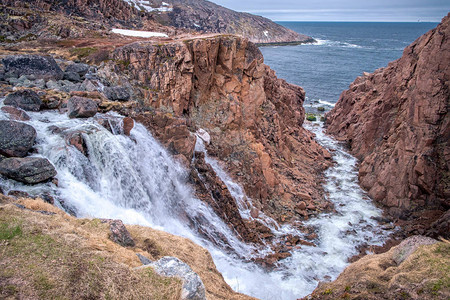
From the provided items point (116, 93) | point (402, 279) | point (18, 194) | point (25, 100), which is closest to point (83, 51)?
point (116, 93)

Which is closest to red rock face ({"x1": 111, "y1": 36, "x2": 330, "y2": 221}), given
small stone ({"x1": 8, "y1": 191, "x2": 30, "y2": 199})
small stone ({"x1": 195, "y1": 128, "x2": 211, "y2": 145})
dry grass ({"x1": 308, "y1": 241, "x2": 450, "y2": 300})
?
small stone ({"x1": 195, "y1": 128, "x2": 211, "y2": 145})

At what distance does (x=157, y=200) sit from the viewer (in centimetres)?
2159

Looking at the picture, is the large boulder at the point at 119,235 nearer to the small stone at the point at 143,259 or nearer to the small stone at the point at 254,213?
the small stone at the point at 143,259

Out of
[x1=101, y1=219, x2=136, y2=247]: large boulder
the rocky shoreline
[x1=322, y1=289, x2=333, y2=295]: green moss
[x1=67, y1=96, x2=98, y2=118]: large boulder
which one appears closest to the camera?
[x1=101, y1=219, x2=136, y2=247]: large boulder

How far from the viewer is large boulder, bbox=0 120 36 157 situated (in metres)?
16.2

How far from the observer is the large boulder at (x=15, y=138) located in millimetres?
16188

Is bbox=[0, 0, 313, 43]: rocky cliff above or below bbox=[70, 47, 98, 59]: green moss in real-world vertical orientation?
above

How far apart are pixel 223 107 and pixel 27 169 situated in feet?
61.7

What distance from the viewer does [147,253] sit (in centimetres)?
1234

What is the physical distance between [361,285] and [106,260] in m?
10.4

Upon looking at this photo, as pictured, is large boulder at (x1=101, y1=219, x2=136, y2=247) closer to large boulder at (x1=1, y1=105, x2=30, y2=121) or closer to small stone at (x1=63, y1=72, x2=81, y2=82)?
large boulder at (x1=1, y1=105, x2=30, y2=121)

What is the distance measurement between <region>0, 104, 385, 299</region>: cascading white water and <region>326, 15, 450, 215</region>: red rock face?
5.94 meters

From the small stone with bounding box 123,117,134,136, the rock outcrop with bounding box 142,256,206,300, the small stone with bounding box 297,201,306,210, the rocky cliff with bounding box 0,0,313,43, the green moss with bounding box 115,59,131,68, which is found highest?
the rocky cliff with bounding box 0,0,313,43

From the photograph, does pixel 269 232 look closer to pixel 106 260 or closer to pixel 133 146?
pixel 133 146
